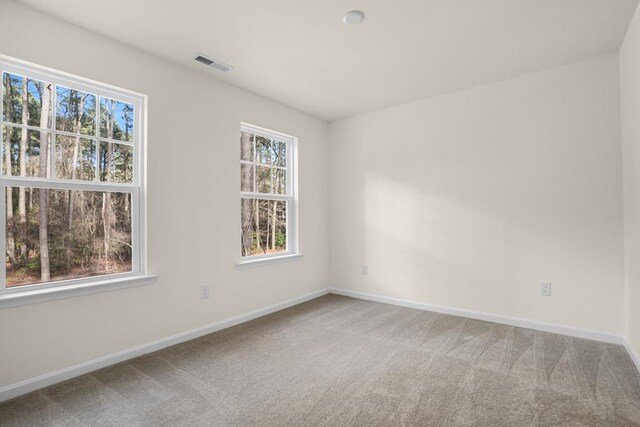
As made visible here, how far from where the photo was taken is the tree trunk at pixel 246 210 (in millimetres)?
3693

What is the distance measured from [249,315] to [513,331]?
272 centimetres

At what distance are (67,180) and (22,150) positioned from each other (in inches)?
12.2

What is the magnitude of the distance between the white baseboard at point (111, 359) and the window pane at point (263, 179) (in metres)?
1.43

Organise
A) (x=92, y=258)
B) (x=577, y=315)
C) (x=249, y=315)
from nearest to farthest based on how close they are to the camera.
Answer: (x=92, y=258) < (x=577, y=315) < (x=249, y=315)

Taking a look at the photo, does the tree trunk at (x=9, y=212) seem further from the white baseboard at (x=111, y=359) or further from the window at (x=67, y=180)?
the white baseboard at (x=111, y=359)

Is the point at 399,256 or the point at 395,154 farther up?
the point at 395,154

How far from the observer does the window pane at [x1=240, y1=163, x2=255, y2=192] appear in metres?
3.69

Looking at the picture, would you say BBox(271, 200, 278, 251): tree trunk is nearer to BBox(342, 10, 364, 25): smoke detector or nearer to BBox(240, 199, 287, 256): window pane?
BBox(240, 199, 287, 256): window pane

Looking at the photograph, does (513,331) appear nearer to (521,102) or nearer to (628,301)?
(628,301)

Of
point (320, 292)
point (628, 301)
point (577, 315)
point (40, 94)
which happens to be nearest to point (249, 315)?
point (320, 292)

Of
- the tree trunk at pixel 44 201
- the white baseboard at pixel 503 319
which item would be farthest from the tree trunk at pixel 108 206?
the white baseboard at pixel 503 319

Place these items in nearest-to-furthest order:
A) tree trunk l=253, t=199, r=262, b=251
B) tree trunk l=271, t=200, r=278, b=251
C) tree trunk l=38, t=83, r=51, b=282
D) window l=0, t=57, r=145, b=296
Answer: window l=0, t=57, r=145, b=296 → tree trunk l=38, t=83, r=51, b=282 → tree trunk l=253, t=199, r=262, b=251 → tree trunk l=271, t=200, r=278, b=251

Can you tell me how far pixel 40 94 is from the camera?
2.31 m

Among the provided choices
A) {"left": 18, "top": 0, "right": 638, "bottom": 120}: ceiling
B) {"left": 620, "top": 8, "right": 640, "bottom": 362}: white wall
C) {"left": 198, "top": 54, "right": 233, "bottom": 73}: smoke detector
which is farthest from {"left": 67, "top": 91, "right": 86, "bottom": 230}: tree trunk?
{"left": 620, "top": 8, "right": 640, "bottom": 362}: white wall
